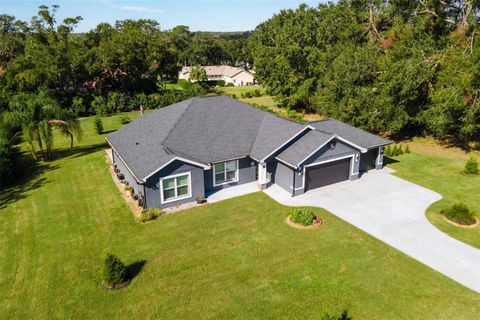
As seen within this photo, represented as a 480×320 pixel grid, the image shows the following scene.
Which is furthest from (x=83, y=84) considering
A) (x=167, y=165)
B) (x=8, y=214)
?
(x=167, y=165)

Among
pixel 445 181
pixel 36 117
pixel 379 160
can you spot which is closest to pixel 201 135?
pixel 36 117

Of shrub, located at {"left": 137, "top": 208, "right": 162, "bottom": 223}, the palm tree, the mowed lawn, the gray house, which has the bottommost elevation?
the mowed lawn

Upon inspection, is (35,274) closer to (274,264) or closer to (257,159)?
(274,264)

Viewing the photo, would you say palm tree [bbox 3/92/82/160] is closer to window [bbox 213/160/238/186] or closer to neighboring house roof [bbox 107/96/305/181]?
neighboring house roof [bbox 107/96/305/181]

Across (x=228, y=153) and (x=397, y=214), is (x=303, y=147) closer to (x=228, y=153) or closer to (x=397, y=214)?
(x=228, y=153)

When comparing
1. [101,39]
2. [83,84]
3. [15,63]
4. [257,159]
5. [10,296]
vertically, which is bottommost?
[10,296]

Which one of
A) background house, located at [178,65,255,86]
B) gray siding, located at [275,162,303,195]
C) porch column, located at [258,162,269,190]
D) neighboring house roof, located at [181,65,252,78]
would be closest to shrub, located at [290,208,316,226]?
gray siding, located at [275,162,303,195]
